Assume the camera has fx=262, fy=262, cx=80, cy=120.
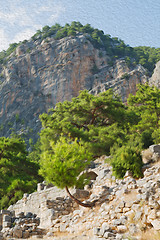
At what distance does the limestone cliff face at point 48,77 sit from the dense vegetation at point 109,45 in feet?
11.0

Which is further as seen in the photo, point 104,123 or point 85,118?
point 104,123

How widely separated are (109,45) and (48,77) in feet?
80.7

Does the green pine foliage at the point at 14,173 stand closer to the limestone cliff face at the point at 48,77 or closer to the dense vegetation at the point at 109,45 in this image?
the limestone cliff face at the point at 48,77

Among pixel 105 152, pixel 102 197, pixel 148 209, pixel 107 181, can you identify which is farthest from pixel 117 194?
pixel 105 152

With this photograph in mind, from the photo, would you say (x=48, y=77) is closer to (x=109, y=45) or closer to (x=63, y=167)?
(x=109, y=45)

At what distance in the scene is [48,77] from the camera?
227 ft

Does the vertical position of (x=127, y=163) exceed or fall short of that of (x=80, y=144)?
it falls short

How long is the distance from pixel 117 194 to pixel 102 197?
1.00 meters

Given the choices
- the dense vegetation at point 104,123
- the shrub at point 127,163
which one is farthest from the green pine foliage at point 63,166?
the dense vegetation at point 104,123

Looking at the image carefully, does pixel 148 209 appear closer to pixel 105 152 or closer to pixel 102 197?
pixel 102 197

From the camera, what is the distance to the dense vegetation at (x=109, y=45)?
234 feet

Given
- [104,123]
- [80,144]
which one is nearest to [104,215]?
[80,144]

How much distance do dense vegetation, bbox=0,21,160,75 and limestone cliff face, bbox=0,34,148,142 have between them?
3.34m

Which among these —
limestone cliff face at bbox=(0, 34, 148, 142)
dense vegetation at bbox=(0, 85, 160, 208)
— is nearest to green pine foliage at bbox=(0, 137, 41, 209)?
dense vegetation at bbox=(0, 85, 160, 208)
